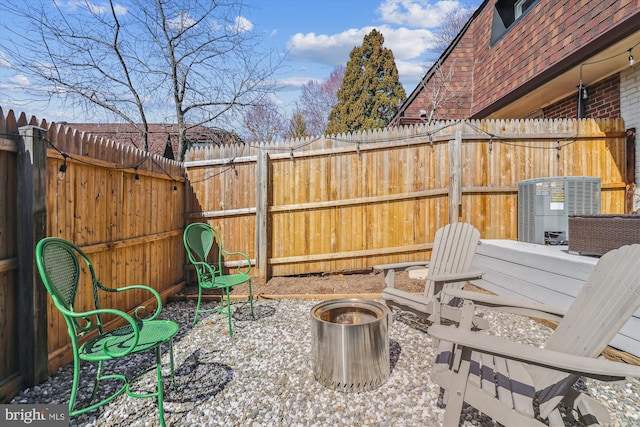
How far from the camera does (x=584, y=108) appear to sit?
5266 mm

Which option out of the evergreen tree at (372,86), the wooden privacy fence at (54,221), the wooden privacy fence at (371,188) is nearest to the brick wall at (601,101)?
the wooden privacy fence at (371,188)

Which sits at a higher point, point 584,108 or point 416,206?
point 584,108

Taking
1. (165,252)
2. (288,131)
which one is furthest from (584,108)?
(288,131)

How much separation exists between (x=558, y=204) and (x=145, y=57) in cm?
773

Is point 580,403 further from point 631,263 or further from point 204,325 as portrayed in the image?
point 204,325

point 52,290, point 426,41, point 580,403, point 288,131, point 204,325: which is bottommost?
point 204,325

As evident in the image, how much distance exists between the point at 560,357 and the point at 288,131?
18.6 metres

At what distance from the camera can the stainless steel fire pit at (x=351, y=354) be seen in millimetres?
2123

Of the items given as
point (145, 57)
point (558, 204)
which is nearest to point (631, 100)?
point (558, 204)

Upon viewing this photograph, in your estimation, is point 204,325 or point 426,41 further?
point 426,41

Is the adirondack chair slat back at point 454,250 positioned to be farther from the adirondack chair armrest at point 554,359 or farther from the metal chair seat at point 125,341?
the metal chair seat at point 125,341

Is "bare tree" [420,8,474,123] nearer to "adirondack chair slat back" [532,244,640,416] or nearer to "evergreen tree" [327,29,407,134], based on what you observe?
"evergreen tree" [327,29,407,134]

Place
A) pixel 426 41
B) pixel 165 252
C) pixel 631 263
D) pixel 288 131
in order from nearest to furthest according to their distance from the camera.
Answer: pixel 631 263 < pixel 165 252 < pixel 426 41 < pixel 288 131

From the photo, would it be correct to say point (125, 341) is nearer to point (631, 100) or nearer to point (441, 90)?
point (631, 100)
